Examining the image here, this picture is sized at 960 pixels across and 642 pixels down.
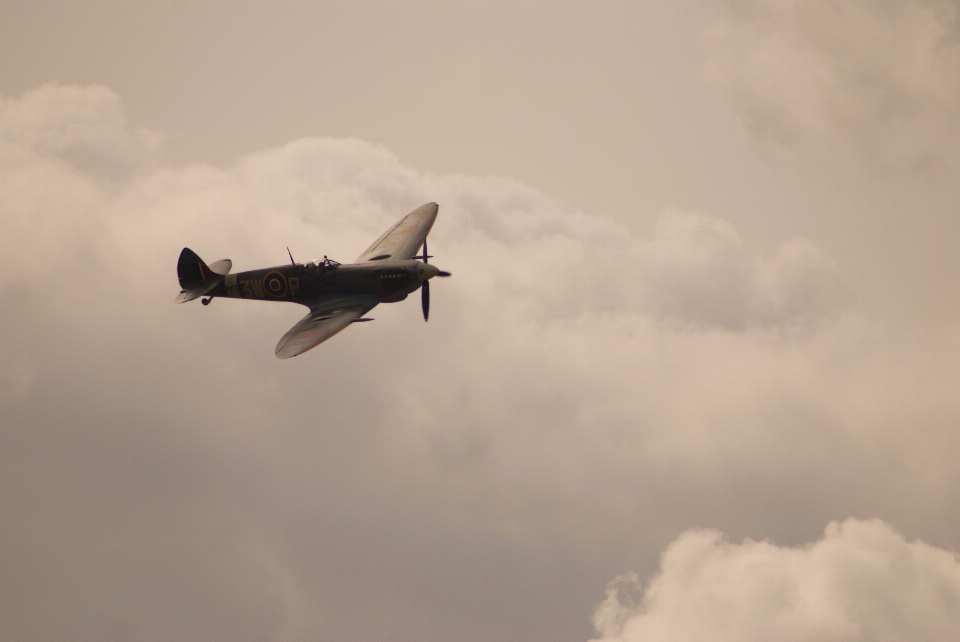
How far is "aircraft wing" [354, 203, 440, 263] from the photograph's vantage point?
161 ft

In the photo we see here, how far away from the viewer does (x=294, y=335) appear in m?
40.8

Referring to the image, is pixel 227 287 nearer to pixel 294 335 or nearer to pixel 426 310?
pixel 294 335

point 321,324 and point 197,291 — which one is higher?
point 197,291

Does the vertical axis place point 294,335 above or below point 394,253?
below

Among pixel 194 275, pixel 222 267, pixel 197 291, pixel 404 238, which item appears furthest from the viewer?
pixel 404 238

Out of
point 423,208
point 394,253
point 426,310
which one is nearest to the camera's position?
point 426,310

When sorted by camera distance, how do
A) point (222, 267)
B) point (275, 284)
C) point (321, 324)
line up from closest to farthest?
point (321, 324) < point (275, 284) < point (222, 267)

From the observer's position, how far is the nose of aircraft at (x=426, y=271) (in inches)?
1725

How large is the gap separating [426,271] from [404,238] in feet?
26.5

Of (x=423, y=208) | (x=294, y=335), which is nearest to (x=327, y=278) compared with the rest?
(x=294, y=335)

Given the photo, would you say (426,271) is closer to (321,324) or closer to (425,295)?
(425,295)

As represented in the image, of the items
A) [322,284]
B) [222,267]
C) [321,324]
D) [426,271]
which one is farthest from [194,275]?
[426,271]

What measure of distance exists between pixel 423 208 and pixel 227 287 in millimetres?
15332

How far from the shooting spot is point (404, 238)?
51.2 metres
